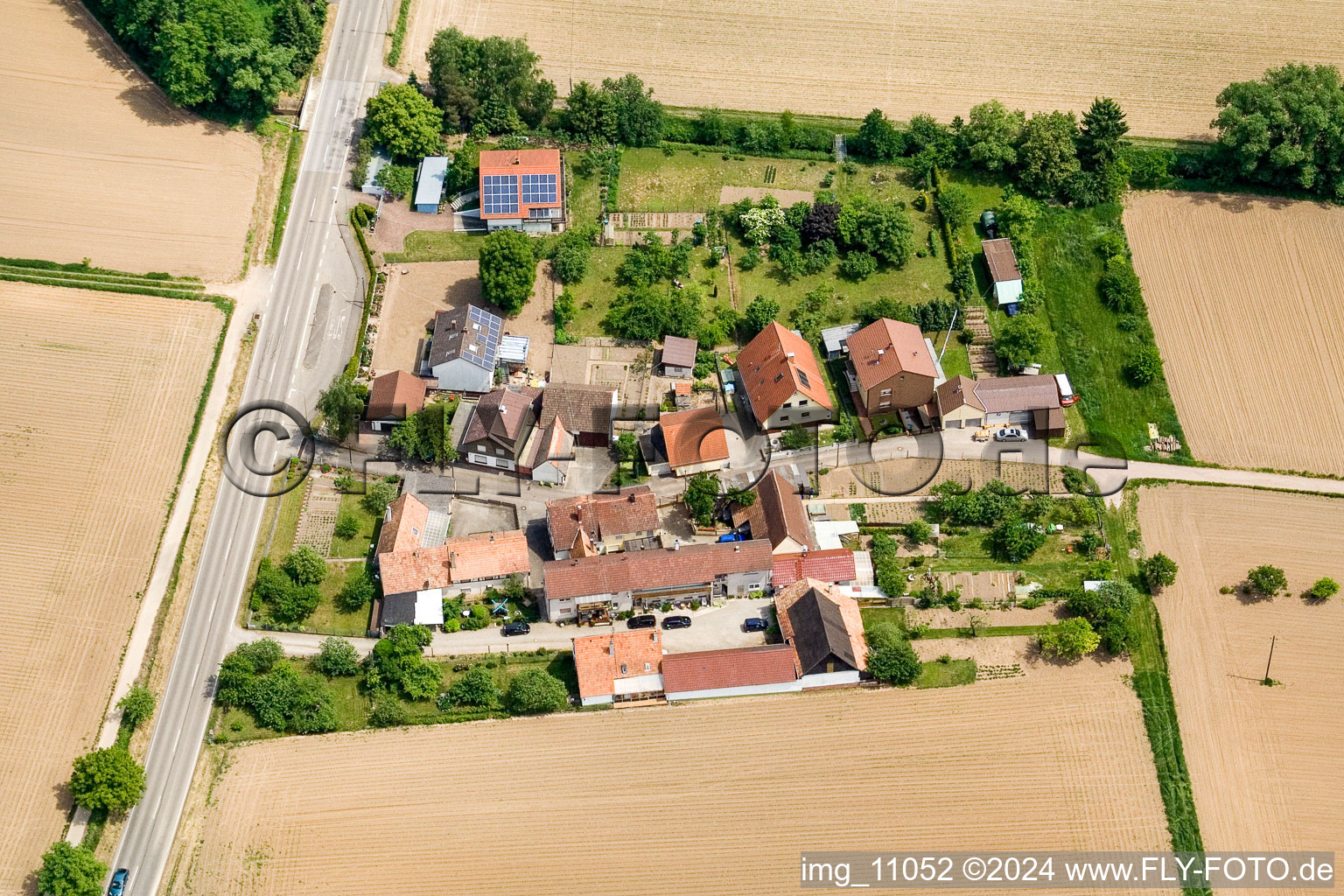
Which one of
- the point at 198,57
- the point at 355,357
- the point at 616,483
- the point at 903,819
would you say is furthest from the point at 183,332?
the point at 903,819

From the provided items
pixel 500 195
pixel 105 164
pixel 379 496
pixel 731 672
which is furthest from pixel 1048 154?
pixel 105 164

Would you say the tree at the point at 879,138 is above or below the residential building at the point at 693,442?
above

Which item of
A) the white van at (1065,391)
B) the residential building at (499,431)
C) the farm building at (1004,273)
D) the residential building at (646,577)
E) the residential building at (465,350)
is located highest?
the farm building at (1004,273)

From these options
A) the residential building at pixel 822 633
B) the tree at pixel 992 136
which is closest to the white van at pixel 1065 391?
the tree at pixel 992 136

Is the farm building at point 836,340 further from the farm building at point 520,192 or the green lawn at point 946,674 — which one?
the green lawn at point 946,674

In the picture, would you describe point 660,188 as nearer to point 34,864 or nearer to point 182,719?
point 182,719

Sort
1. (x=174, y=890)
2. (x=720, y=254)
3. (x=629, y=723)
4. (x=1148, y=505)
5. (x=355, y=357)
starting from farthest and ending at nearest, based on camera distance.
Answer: (x=720, y=254)
(x=355, y=357)
(x=1148, y=505)
(x=629, y=723)
(x=174, y=890)

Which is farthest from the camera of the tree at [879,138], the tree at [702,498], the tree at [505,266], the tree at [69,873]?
the tree at [879,138]
